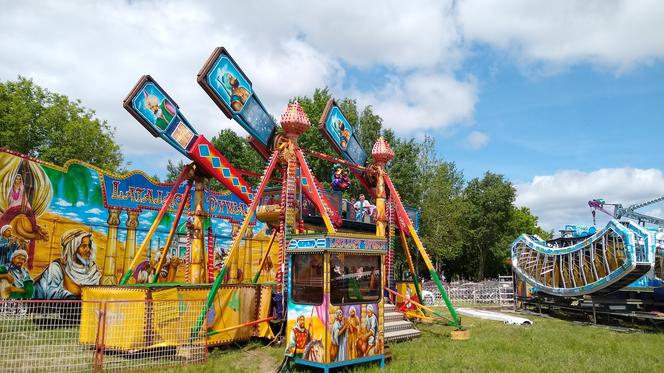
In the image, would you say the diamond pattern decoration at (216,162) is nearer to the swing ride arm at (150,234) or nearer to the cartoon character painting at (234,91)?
the swing ride arm at (150,234)

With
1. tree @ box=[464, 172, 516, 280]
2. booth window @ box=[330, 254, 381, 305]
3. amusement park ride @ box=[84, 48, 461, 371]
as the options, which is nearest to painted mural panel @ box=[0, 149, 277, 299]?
amusement park ride @ box=[84, 48, 461, 371]

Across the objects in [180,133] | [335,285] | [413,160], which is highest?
[413,160]

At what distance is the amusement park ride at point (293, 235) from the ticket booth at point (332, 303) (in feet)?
0.06

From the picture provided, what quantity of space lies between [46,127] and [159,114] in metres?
21.9

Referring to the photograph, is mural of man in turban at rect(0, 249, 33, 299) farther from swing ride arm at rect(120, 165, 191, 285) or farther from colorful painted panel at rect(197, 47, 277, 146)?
colorful painted panel at rect(197, 47, 277, 146)

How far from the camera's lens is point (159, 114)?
12102mm

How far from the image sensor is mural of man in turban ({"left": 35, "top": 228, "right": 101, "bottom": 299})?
614 inches

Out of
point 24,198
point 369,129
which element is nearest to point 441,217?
point 369,129

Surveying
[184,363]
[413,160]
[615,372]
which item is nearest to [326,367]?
[184,363]

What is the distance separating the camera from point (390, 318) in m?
13.6

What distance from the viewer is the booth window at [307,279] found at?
8742mm

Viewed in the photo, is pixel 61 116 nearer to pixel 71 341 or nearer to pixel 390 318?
pixel 71 341

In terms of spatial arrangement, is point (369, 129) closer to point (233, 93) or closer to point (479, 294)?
point (479, 294)

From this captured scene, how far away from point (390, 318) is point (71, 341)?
7.85 metres
